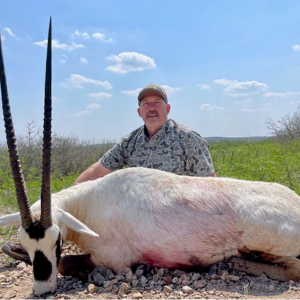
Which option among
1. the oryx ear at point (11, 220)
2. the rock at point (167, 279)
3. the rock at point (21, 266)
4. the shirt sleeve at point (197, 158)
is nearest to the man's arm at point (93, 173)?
the shirt sleeve at point (197, 158)

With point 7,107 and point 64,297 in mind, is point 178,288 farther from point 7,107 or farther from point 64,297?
point 7,107

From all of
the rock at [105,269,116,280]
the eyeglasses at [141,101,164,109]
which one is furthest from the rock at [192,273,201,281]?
the eyeglasses at [141,101,164,109]

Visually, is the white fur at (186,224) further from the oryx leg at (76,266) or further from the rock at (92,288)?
the rock at (92,288)

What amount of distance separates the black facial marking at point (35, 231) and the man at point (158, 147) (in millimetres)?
2519

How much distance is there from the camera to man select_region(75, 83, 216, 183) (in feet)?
19.1

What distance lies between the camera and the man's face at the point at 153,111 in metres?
6.07

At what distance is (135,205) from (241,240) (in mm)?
1240

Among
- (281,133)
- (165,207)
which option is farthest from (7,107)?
(281,133)

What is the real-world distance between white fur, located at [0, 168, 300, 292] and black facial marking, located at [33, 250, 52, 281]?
0.43 m

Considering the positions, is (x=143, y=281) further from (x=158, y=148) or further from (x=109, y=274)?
(x=158, y=148)

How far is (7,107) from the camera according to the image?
125 inches

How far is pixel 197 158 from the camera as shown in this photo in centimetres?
579

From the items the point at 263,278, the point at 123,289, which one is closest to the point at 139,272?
the point at 123,289

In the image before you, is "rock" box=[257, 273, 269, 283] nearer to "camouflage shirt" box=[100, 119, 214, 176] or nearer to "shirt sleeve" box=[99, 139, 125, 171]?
"camouflage shirt" box=[100, 119, 214, 176]
